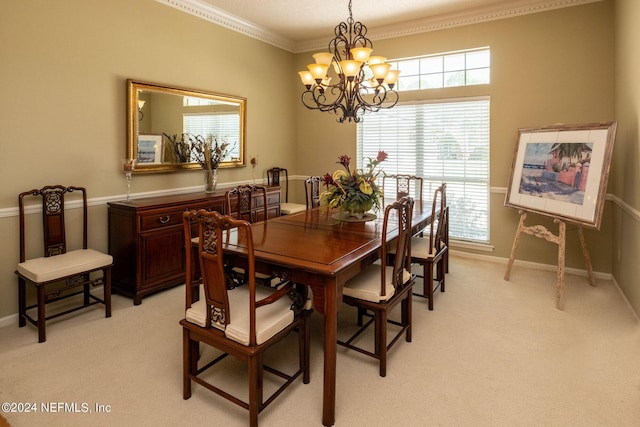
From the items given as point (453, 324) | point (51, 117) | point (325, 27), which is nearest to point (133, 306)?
point (51, 117)

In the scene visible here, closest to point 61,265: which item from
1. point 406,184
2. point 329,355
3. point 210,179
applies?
point 210,179

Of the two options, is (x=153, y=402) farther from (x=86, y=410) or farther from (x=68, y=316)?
(x=68, y=316)

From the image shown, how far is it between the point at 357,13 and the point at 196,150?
2539mm

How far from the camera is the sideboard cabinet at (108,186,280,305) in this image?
3.38 m

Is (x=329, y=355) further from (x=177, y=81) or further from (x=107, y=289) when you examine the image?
(x=177, y=81)

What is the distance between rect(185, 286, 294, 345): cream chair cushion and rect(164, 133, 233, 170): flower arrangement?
8.10 feet

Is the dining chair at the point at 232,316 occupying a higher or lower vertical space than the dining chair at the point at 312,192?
lower

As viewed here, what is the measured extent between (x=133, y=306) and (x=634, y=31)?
478cm

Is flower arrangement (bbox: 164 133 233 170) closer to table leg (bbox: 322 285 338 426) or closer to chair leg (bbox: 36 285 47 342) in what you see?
chair leg (bbox: 36 285 47 342)

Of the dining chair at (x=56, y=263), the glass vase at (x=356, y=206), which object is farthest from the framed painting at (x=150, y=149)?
the glass vase at (x=356, y=206)

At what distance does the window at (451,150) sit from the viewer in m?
4.67

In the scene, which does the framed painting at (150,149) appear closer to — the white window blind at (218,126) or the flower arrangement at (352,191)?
the white window blind at (218,126)

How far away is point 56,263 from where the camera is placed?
2.93 m

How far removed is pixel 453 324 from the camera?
119 inches
